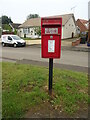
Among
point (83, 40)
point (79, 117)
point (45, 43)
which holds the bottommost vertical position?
point (79, 117)

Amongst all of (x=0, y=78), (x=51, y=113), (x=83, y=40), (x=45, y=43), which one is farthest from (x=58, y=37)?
(x=83, y=40)

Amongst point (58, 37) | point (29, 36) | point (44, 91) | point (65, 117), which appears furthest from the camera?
point (29, 36)

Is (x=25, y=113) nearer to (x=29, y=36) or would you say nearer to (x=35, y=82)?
(x=35, y=82)

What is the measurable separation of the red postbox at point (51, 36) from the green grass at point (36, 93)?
1038 mm

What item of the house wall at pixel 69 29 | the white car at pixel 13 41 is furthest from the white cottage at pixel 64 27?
the white car at pixel 13 41

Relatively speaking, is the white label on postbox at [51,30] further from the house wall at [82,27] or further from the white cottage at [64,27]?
the house wall at [82,27]

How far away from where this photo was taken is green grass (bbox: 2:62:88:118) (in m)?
2.81

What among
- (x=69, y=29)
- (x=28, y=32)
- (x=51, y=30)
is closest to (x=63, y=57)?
(x=51, y=30)

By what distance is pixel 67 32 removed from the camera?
103 feet

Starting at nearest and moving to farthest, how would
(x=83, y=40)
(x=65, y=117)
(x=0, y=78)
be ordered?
(x=65, y=117)
(x=0, y=78)
(x=83, y=40)

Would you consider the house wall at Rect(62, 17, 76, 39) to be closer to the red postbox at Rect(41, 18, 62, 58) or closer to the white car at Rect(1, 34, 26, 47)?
the white car at Rect(1, 34, 26, 47)

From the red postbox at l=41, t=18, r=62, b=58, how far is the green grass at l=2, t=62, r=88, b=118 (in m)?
1.04

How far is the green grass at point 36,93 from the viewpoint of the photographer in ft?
9.21

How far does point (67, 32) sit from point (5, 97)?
30002 mm
